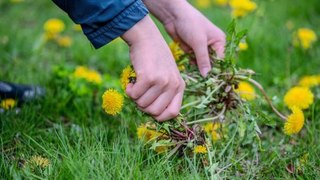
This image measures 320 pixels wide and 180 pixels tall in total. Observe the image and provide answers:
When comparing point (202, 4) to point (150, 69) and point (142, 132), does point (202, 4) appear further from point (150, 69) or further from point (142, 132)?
point (150, 69)

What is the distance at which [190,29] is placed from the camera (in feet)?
5.68

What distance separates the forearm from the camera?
174cm

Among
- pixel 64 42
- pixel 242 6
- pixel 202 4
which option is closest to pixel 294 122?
pixel 242 6

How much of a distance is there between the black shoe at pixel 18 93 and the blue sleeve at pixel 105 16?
667 millimetres

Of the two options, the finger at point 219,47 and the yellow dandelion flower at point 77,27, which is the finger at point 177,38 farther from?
the yellow dandelion flower at point 77,27

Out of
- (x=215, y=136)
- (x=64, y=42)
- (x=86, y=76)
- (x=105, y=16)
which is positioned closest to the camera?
(x=105, y=16)

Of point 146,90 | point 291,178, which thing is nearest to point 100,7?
point 146,90

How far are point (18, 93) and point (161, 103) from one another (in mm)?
796

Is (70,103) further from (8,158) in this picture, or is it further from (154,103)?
(154,103)

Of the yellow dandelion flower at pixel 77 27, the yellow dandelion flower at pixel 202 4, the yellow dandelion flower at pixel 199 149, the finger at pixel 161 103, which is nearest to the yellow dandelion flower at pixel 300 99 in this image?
the yellow dandelion flower at pixel 199 149

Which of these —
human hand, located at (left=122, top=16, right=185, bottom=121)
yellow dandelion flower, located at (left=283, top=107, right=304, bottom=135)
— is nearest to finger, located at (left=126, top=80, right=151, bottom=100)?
human hand, located at (left=122, top=16, right=185, bottom=121)

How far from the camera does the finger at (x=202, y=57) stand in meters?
1.69

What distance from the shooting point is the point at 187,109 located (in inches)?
69.8

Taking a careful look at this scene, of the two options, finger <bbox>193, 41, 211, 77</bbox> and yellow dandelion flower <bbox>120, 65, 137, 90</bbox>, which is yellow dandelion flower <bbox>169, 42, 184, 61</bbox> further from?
yellow dandelion flower <bbox>120, 65, 137, 90</bbox>
